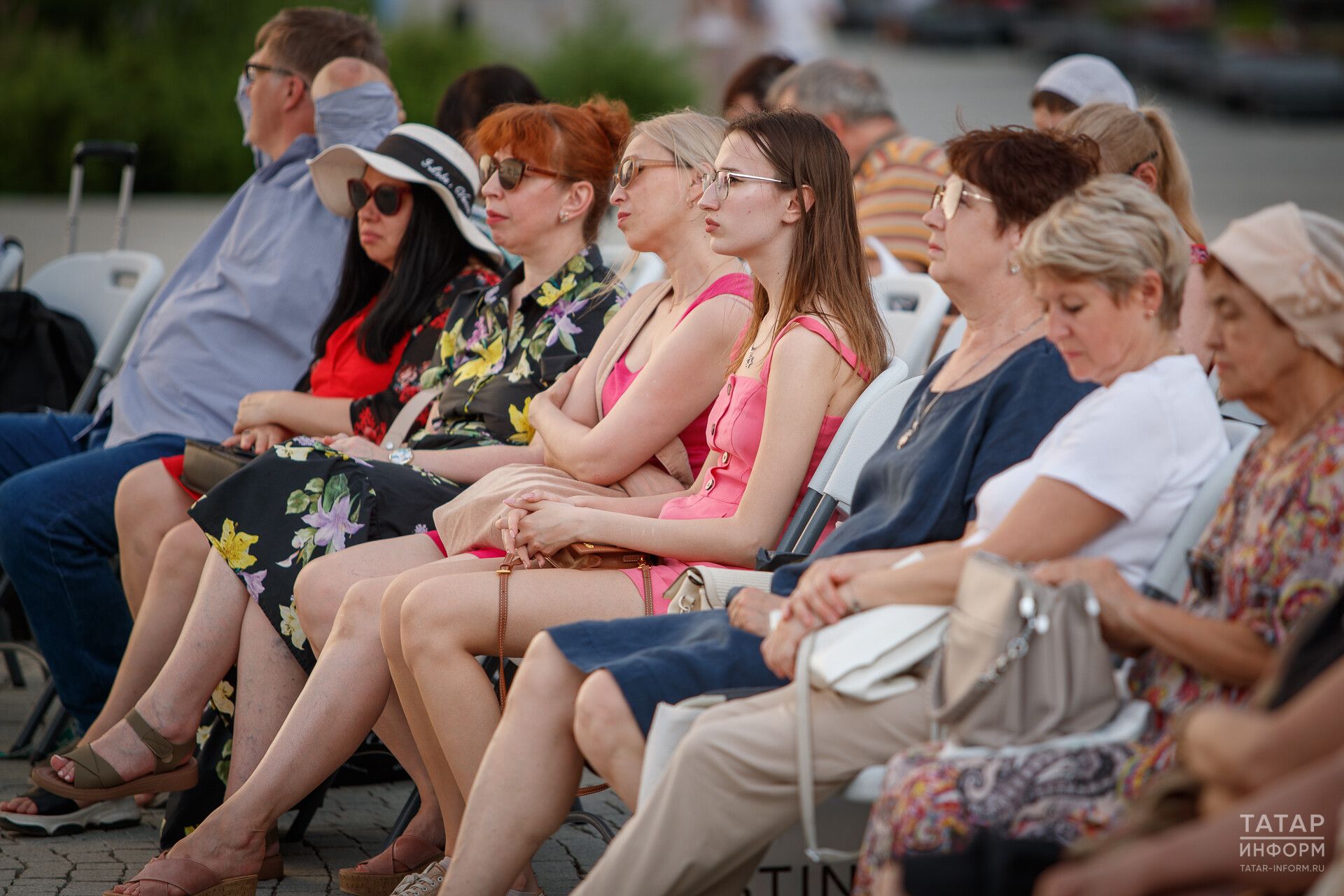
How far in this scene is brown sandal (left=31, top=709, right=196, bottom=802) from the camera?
376 cm

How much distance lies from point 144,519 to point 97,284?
73.1 inches

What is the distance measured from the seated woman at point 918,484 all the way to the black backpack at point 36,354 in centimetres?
353

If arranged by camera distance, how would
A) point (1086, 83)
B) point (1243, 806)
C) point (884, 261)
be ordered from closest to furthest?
1. point (1243, 806)
2. point (1086, 83)
3. point (884, 261)

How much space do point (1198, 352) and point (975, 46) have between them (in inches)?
1529

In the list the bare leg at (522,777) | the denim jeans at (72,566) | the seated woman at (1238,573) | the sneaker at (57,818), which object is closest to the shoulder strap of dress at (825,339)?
the bare leg at (522,777)

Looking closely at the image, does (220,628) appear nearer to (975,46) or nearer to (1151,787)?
(1151,787)

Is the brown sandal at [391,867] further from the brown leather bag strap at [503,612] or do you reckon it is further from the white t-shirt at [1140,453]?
the white t-shirt at [1140,453]

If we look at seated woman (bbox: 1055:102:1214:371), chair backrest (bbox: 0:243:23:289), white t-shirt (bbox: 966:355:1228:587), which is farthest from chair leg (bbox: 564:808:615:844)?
chair backrest (bbox: 0:243:23:289)

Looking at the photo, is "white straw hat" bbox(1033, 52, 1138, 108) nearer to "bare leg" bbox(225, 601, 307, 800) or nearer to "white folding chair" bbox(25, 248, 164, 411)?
"bare leg" bbox(225, 601, 307, 800)

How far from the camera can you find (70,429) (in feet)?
17.1

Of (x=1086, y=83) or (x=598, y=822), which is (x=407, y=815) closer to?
(x=598, y=822)

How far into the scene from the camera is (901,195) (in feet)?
19.2

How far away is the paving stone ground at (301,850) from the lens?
3.56 metres

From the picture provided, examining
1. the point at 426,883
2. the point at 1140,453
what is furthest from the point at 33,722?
the point at 1140,453
